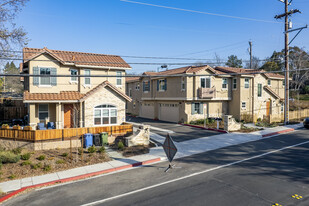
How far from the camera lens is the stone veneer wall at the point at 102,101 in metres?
18.4

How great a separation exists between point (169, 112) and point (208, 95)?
577 centimetres

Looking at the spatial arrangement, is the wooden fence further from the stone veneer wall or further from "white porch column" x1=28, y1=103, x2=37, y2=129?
"white porch column" x1=28, y1=103, x2=37, y2=129

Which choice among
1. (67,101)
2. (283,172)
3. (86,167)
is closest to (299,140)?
(283,172)

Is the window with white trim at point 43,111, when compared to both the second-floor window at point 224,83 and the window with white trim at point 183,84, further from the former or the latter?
the second-floor window at point 224,83

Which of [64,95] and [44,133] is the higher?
[64,95]

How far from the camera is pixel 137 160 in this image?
506 inches

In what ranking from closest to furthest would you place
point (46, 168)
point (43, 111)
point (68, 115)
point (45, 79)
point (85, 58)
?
point (46, 168), point (45, 79), point (43, 111), point (68, 115), point (85, 58)

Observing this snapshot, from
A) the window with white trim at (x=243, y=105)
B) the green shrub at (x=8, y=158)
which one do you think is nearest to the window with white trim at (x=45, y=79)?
the green shrub at (x=8, y=158)

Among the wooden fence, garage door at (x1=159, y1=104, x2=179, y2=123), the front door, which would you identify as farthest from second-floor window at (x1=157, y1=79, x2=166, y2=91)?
the wooden fence

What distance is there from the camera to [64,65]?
19.0 meters

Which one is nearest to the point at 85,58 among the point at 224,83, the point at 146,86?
the point at 146,86

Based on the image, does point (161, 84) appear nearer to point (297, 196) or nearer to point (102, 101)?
point (102, 101)

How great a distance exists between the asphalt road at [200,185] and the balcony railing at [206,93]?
13211 mm

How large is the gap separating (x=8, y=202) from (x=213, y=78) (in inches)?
944
